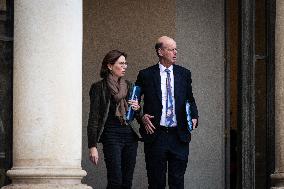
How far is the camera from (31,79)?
13141 mm

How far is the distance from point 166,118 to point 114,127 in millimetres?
586

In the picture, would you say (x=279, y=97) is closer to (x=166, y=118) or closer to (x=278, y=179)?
(x=278, y=179)

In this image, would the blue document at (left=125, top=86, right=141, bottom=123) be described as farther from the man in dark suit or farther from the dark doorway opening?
the dark doorway opening

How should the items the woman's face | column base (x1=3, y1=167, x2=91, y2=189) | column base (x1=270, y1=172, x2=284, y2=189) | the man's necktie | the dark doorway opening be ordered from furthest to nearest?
the dark doorway opening → column base (x1=270, y1=172, x2=284, y2=189) → the woman's face → the man's necktie → column base (x1=3, y1=167, x2=91, y2=189)

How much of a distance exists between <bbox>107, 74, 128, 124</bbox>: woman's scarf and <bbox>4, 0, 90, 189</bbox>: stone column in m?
0.75

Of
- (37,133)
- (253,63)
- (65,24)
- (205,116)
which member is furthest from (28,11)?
(205,116)

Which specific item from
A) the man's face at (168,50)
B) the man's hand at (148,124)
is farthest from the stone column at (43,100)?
the man's face at (168,50)

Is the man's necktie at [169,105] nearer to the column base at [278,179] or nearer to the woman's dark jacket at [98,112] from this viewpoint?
the woman's dark jacket at [98,112]

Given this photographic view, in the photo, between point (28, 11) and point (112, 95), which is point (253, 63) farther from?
point (28, 11)

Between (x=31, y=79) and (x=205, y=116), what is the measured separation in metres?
4.74

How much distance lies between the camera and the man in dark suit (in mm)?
13773

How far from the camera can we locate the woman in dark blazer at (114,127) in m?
13.7

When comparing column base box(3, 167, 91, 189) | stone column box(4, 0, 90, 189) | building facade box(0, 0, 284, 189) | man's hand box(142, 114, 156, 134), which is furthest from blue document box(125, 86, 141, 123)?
column base box(3, 167, 91, 189)

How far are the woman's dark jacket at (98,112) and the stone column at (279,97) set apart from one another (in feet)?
6.88
